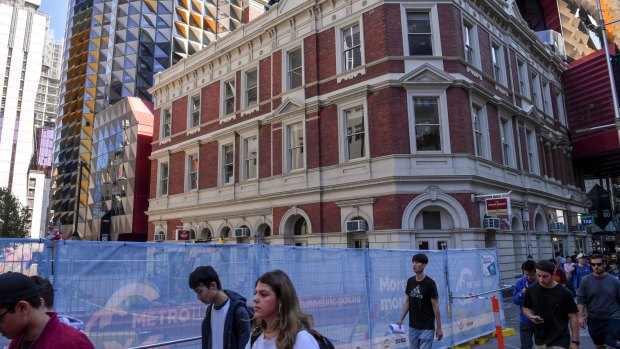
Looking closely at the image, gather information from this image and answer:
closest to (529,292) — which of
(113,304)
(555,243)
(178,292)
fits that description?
(178,292)

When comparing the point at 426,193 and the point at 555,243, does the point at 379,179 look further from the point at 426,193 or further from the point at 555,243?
the point at 555,243

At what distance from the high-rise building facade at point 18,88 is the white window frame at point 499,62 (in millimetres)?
90324

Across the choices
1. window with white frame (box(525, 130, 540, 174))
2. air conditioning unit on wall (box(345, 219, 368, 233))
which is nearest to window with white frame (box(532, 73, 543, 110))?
window with white frame (box(525, 130, 540, 174))

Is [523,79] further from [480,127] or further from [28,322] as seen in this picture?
[28,322]

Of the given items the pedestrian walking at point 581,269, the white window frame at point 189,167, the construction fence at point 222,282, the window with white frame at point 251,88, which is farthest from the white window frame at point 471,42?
the white window frame at point 189,167

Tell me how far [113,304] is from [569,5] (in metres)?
44.6

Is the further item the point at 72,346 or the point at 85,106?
the point at 85,106

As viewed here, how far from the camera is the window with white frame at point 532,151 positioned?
2417 cm

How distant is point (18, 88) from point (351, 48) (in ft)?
309

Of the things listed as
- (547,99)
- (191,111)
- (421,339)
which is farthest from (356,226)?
(547,99)

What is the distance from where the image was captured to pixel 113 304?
5.62 m

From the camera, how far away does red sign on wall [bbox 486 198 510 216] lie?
56.0 ft

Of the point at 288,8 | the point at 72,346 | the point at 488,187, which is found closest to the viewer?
the point at 72,346

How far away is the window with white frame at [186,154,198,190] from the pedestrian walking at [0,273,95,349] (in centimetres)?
2533
